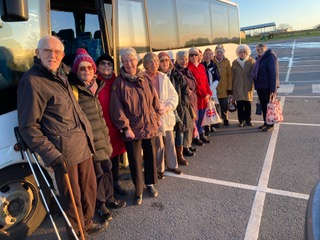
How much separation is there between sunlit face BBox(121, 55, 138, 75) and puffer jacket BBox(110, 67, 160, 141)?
5 cm

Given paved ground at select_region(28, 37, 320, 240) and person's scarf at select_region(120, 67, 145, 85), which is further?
person's scarf at select_region(120, 67, 145, 85)

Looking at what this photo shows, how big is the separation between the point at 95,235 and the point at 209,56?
425 centimetres

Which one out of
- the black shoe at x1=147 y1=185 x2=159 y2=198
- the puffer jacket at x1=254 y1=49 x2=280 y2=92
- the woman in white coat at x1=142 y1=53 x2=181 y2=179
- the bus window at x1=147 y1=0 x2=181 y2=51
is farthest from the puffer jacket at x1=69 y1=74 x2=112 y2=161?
the puffer jacket at x1=254 y1=49 x2=280 y2=92

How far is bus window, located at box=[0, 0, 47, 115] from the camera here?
272cm

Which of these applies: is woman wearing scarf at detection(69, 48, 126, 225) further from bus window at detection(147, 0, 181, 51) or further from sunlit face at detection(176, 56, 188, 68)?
bus window at detection(147, 0, 181, 51)

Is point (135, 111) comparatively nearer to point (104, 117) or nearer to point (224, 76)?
point (104, 117)

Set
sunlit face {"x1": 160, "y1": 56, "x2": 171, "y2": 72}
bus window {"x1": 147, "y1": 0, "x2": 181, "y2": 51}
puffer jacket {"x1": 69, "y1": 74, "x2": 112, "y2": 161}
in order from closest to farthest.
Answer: puffer jacket {"x1": 69, "y1": 74, "x2": 112, "y2": 161}, sunlit face {"x1": 160, "y1": 56, "x2": 171, "y2": 72}, bus window {"x1": 147, "y1": 0, "x2": 181, "y2": 51}

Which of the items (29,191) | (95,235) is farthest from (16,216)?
(95,235)

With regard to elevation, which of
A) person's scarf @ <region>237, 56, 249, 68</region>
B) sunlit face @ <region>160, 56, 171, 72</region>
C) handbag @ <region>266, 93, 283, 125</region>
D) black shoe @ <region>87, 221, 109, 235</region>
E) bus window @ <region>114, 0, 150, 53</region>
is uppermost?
bus window @ <region>114, 0, 150, 53</region>

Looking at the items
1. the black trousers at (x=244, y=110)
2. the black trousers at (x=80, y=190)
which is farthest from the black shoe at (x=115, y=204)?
the black trousers at (x=244, y=110)

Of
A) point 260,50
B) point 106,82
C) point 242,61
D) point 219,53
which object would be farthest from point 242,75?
point 106,82

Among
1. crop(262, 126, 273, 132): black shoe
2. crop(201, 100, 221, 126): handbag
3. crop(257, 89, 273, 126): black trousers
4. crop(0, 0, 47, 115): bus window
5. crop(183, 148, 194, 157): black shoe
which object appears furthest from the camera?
crop(262, 126, 273, 132): black shoe

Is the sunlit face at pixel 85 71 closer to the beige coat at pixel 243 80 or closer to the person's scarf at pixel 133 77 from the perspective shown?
the person's scarf at pixel 133 77

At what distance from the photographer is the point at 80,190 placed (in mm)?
2832
